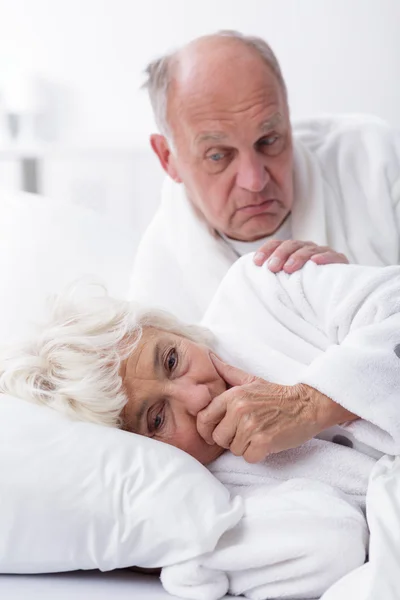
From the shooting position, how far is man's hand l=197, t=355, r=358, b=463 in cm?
118

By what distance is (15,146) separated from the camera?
3.64 m

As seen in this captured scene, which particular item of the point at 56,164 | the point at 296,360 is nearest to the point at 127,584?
the point at 296,360

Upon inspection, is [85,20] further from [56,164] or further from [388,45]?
[388,45]

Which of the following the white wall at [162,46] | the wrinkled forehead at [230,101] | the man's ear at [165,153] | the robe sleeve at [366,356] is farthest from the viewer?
the white wall at [162,46]

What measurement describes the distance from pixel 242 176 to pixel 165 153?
365 millimetres

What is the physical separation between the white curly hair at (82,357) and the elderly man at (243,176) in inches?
27.3

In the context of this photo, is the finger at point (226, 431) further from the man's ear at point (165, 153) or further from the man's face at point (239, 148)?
the man's ear at point (165, 153)

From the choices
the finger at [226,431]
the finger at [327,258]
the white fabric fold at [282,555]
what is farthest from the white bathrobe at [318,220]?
the white fabric fold at [282,555]

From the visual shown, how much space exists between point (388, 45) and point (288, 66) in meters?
0.38

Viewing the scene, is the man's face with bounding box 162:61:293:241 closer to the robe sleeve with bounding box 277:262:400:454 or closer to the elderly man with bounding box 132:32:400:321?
the elderly man with bounding box 132:32:400:321

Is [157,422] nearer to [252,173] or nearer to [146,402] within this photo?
[146,402]

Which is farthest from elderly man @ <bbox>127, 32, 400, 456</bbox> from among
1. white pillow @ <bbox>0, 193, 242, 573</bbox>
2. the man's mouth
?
white pillow @ <bbox>0, 193, 242, 573</bbox>

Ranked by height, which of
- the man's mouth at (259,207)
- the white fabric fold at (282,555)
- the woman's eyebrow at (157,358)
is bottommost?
the white fabric fold at (282,555)

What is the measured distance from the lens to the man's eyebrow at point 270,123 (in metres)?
1.95
